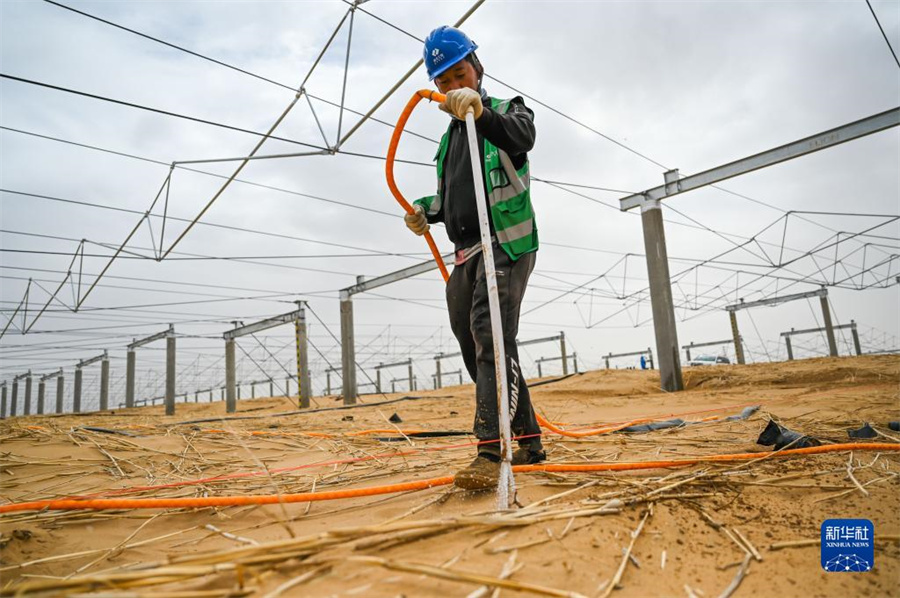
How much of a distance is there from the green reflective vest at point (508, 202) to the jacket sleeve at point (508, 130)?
0.08m

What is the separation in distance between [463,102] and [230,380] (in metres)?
17.3

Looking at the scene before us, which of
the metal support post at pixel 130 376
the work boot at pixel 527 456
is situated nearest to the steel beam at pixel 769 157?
the work boot at pixel 527 456

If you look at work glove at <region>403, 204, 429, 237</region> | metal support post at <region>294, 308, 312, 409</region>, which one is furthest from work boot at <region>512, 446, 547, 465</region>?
metal support post at <region>294, 308, 312, 409</region>

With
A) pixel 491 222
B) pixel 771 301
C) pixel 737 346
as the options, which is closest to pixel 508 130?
pixel 491 222

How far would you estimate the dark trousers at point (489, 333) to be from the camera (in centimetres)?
180

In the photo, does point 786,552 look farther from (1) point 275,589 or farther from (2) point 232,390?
(2) point 232,390

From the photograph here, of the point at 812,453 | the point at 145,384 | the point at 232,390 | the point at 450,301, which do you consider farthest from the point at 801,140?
the point at 145,384

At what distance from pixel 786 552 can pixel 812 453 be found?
1131mm

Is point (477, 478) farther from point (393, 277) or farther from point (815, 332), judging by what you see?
point (815, 332)

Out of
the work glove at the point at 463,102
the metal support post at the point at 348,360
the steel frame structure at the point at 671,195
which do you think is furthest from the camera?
the metal support post at the point at 348,360

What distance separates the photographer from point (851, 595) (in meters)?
0.97

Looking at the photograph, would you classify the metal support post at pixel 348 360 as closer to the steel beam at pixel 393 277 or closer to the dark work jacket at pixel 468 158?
the steel beam at pixel 393 277

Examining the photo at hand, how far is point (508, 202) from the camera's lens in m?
2.04

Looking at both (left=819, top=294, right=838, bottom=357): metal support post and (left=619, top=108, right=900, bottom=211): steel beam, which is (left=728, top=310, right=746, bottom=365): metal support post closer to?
(left=819, top=294, right=838, bottom=357): metal support post
